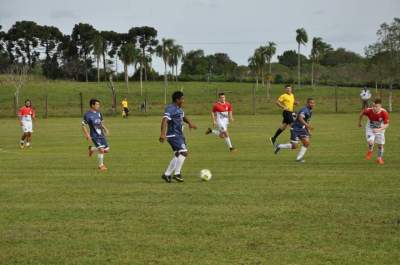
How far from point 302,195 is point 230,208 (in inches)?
66.7

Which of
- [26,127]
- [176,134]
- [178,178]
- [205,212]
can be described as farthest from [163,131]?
[26,127]

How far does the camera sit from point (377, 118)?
16.7 metres

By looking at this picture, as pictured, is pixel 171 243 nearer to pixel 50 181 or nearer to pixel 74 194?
pixel 74 194

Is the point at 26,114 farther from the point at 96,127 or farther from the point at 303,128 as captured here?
the point at 303,128

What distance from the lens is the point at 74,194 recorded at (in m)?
11.5

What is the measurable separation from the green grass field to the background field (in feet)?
122

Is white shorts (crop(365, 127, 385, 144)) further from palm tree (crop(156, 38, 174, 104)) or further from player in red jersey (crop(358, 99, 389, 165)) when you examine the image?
palm tree (crop(156, 38, 174, 104))

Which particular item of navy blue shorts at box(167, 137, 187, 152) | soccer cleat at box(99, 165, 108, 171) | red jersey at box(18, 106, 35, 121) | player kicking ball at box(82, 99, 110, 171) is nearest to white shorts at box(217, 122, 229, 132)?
player kicking ball at box(82, 99, 110, 171)

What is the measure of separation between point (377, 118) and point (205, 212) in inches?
342

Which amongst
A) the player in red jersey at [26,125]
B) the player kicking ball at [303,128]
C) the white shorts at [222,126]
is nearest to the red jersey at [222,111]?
the white shorts at [222,126]

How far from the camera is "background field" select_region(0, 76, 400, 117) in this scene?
57219 mm

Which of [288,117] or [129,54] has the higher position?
[129,54]

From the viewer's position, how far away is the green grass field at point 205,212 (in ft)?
23.4

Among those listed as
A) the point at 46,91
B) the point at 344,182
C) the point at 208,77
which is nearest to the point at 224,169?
the point at 344,182
